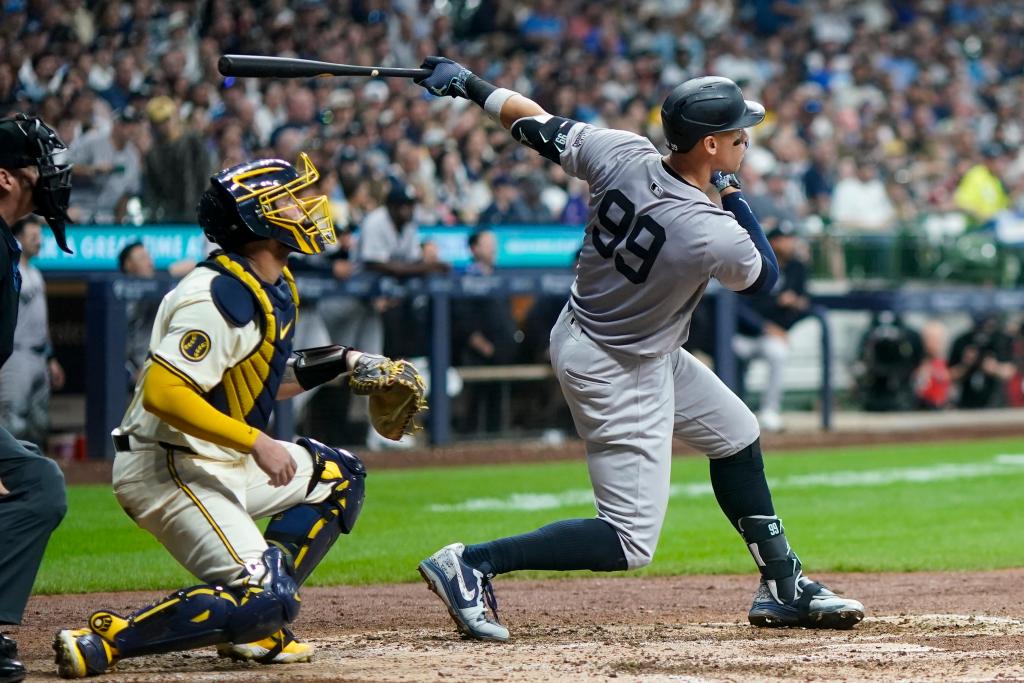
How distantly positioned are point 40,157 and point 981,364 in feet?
41.5

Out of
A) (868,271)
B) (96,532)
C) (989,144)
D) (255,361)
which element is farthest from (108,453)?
(989,144)

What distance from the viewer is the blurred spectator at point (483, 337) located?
12422mm

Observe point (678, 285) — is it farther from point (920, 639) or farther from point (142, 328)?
point (142, 328)

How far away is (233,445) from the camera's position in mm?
4117

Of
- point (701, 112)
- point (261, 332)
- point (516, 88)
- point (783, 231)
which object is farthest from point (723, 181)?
point (516, 88)

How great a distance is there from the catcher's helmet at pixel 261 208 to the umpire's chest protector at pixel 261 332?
10cm

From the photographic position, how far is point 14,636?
520 cm

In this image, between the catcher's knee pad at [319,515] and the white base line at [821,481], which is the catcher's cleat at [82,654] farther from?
the white base line at [821,481]

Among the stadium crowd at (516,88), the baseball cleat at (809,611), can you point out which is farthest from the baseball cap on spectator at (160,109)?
the baseball cleat at (809,611)

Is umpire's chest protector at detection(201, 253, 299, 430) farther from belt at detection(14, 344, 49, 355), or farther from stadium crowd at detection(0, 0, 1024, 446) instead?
stadium crowd at detection(0, 0, 1024, 446)

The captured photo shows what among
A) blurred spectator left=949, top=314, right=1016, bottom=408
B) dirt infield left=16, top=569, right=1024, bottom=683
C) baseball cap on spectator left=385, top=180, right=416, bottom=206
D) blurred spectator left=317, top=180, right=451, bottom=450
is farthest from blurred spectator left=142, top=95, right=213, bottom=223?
blurred spectator left=949, top=314, right=1016, bottom=408

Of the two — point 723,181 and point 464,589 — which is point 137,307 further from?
point 723,181

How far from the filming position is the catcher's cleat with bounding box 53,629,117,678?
4164 mm

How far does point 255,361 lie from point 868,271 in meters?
12.0
